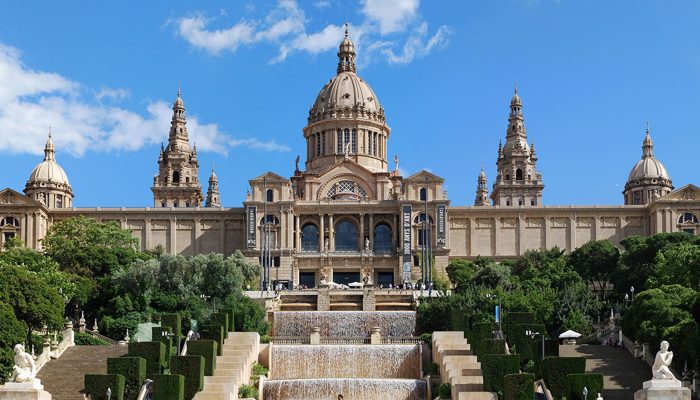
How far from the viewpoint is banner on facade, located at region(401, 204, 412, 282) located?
113 metres

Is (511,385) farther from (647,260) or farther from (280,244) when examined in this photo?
(280,244)

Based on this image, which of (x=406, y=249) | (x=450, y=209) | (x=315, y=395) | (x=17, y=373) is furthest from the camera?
(x=450, y=209)

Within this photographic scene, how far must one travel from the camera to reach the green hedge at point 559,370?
57.8 meters

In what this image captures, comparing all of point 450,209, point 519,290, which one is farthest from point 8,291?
point 450,209

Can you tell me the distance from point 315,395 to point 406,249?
166 ft

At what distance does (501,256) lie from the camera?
122 m

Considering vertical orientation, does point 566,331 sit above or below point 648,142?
below

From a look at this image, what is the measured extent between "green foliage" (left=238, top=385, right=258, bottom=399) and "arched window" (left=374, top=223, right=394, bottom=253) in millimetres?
54365

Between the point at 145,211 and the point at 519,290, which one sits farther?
the point at 145,211

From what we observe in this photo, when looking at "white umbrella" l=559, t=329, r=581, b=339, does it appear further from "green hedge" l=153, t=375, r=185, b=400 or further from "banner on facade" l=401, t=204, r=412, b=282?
"banner on facade" l=401, t=204, r=412, b=282

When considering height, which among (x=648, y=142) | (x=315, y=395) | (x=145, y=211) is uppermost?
(x=648, y=142)

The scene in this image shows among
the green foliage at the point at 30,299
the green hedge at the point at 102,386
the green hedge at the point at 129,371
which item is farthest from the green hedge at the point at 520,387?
the green foliage at the point at 30,299

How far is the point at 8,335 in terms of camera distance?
6384 cm

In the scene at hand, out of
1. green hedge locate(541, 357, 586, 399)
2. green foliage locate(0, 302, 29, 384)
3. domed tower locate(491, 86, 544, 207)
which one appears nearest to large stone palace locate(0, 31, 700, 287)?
domed tower locate(491, 86, 544, 207)
